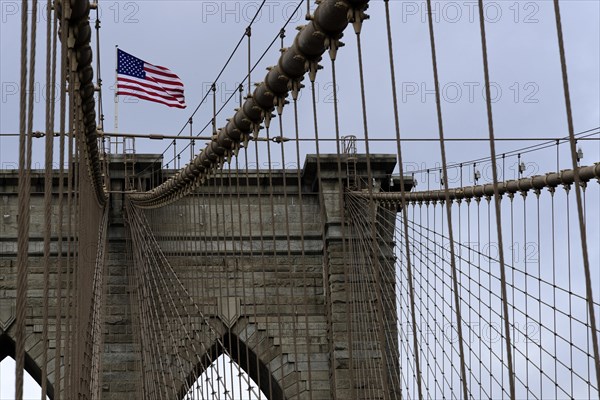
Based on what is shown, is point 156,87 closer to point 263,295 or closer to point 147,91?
point 147,91

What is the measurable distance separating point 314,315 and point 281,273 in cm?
74

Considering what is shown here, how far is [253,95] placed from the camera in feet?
28.0

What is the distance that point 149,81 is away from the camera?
1777cm

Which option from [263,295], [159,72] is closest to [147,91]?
[159,72]

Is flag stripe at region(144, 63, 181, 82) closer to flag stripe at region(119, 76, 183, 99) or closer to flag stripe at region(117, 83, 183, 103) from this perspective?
flag stripe at region(119, 76, 183, 99)

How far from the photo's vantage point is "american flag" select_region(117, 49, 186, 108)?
57.6ft

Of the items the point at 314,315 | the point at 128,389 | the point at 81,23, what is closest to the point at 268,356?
the point at 314,315

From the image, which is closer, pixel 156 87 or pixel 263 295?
pixel 263 295

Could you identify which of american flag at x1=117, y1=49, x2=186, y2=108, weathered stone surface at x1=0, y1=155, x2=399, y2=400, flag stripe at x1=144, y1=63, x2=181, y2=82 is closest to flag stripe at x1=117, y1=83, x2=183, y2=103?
american flag at x1=117, y1=49, x2=186, y2=108

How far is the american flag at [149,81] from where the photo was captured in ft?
57.6

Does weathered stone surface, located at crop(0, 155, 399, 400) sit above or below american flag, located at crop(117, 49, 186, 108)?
below

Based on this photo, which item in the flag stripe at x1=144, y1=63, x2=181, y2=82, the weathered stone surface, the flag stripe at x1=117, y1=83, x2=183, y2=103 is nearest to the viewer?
the weathered stone surface

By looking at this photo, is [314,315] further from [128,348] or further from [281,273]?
[128,348]

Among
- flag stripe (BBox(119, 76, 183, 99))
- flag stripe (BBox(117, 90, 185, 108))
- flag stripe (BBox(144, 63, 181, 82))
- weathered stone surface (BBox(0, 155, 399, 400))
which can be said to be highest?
flag stripe (BBox(144, 63, 181, 82))
